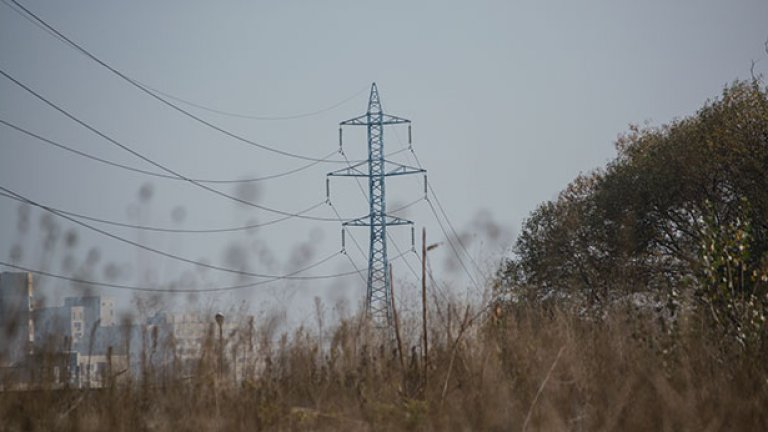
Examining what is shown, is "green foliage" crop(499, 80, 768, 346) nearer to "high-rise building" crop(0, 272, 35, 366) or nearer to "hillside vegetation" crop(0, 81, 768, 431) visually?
"hillside vegetation" crop(0, 81, 768, 431)

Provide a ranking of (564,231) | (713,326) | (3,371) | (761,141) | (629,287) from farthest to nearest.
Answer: (564,231) < (761,141) < (629,287) < (713,326) < (3,371)

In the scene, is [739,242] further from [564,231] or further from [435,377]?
[564,231]

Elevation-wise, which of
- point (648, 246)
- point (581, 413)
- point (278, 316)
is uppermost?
point (648, 246)

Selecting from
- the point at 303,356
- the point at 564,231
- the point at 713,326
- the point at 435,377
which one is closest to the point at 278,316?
the point at 303,356

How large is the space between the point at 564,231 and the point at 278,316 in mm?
29345

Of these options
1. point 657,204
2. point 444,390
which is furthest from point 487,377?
point 657,204

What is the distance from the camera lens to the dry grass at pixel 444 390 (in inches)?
363

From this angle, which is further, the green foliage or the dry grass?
the green foliage

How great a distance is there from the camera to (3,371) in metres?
9.38

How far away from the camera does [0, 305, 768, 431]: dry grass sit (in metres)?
9.21

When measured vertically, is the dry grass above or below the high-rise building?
below

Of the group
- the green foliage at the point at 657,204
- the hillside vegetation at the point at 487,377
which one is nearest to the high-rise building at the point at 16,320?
the hillside vegetation at the point at 487,377

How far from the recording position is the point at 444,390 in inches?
401

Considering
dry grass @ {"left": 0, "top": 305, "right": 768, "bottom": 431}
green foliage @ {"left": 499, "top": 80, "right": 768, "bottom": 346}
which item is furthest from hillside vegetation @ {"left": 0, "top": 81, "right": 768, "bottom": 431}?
green foliage @ {"left": 499, "top": 80, "right": 768, "bottom": 346}
